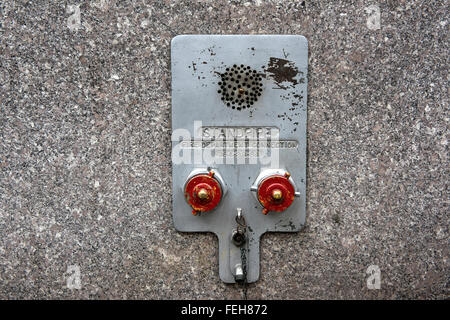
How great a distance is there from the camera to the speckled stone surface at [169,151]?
78 cm

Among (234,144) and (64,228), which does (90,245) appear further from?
(234,144)

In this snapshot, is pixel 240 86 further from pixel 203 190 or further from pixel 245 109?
pixel 203 190

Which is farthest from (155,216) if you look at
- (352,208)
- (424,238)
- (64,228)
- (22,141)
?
(424,238)

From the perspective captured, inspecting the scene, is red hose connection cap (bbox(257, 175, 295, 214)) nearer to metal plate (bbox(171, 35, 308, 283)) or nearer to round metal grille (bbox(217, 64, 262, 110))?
metal plate (bbox(171, 35, 308, 283))

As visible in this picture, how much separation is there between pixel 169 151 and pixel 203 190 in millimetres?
154

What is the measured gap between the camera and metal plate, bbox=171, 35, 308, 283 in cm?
77

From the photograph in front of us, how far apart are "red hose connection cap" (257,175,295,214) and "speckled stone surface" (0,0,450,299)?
0.10m

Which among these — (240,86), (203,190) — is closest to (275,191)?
(203,190)

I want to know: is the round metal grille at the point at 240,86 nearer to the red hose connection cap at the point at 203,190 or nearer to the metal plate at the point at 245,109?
the metal plate at the point at 245,109

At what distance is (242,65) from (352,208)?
1.56 ft

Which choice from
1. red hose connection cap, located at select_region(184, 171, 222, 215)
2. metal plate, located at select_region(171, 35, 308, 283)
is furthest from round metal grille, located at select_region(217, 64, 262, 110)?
red hose connection cap, located at select_region(184, 171, 222, 215)

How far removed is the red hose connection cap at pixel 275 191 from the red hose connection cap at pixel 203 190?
0.36ft

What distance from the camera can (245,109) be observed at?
2.55 ft

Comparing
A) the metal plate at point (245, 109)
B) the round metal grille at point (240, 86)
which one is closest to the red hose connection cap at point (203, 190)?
the metal plate at point (245, 109)
